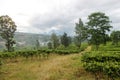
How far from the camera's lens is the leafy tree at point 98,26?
218ft

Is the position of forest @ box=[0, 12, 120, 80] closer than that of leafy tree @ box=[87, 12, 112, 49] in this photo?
Yes

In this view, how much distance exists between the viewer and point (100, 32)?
2643 inches

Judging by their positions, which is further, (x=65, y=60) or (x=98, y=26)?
(x=98, y=26)

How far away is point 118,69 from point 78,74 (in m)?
5.99

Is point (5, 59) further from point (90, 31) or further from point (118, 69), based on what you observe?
point (90, 31)

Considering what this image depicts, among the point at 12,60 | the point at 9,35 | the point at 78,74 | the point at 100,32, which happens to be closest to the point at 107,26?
the point at 100,32

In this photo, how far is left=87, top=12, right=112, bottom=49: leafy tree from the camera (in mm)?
66500

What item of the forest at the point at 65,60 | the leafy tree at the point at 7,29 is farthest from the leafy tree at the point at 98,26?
the leafy tree at the point at 7,29

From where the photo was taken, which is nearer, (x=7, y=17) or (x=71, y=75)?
(x=71, y=75)

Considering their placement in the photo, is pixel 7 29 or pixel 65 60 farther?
pixel 7 29

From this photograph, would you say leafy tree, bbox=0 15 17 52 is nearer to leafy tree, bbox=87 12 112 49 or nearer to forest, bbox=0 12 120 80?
forest, bbox=0 12 120 80

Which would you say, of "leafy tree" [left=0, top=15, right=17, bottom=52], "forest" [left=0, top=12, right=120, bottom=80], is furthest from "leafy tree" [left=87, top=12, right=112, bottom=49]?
"leafy tree" [left=0, top=15, right=17, bottom=52]

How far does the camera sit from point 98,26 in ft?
221

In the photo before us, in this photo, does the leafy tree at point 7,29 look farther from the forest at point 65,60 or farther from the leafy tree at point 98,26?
the leafy tree at point 98,26
